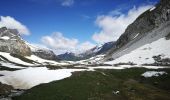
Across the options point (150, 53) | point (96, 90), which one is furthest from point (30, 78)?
point (150, 53)

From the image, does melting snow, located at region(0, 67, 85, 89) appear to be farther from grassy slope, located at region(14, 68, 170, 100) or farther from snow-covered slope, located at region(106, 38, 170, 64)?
→ snow-covered slope, located at region(106, 38, 170, 64)

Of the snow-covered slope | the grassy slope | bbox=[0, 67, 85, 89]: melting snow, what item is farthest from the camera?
the snow-covered slope

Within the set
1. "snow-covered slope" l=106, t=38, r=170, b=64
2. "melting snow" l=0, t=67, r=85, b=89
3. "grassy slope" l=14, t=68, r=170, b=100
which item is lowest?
"grassy slope" l=14, t=68, r=170, b=100

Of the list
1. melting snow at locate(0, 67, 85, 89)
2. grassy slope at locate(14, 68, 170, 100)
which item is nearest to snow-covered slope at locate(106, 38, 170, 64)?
grassy slope at locate(14, 68, 170, 100)

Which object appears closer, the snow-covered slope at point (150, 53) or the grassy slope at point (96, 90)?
the grassy slope at point (96, 90)

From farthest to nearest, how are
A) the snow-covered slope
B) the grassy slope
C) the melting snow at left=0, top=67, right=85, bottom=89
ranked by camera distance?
1. the snow-covered slope
2. the melting snow at left=0, top=67, right=85, bottom=89
3. the grassy slope

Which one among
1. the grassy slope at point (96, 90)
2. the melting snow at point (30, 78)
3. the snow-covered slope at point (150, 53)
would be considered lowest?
the grassy slope at point (96, 90)

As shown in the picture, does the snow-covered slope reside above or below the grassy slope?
above

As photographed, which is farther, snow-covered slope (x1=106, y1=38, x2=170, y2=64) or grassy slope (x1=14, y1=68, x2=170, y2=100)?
snow-covered slope (x1=106, y1=38, x2=170, y2=64)

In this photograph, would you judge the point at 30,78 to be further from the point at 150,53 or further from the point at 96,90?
the point at 150,53

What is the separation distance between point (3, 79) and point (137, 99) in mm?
41079

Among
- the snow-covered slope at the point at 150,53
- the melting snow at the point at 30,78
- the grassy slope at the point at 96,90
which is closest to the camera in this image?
the grassy slope at the point at 96,90

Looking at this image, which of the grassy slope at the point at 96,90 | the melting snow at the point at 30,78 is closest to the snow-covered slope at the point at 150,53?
the grassy slope at the point at 96,90

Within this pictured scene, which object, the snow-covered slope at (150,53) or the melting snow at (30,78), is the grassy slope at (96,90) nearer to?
the melting snow at (30,78)
